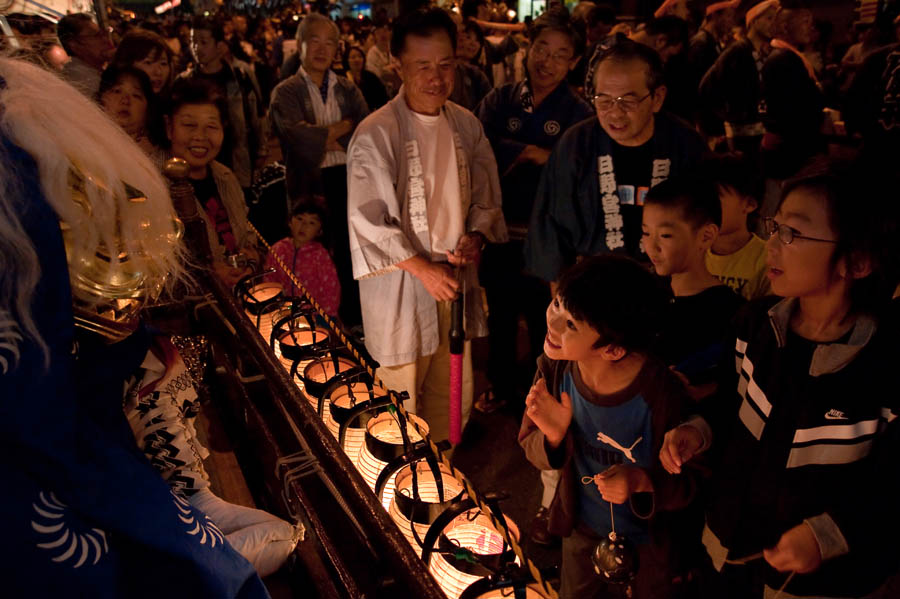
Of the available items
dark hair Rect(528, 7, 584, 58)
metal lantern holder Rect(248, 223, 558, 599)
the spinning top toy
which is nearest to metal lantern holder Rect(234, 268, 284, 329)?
metal lantern holder Rect(248, 223, 558, 599)

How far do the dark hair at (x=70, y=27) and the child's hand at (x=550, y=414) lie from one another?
15.1 ft

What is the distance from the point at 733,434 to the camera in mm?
1708

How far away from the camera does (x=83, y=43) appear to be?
4270 millimetres

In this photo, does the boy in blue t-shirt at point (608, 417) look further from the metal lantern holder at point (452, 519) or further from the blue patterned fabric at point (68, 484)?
the blue patterned fabric at point (68, 484)

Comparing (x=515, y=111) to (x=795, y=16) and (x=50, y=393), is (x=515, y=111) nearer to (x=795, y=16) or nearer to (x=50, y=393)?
(x=795, y=16)

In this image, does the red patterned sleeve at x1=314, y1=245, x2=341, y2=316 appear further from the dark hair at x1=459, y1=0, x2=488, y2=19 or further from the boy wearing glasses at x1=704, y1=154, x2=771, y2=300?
the dark hair at x1=459, y1=0, x2=488, y2=19

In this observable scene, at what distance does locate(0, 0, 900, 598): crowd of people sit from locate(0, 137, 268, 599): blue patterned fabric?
0.31ft

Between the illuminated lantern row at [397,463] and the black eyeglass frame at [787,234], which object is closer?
the illuminated lantern row at [397,463]

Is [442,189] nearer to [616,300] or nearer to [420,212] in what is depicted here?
[420,212]

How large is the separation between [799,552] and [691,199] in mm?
1195

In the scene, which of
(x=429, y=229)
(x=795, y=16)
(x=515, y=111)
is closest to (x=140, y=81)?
(x=429, y=229)

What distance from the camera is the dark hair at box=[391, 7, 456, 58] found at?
8.16 feet

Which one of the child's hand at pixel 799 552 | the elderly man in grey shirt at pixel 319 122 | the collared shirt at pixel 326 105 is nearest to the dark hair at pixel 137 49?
the elderly man in grey shirt at pixel 319 122

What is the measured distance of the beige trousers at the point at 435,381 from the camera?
288 centimetres
